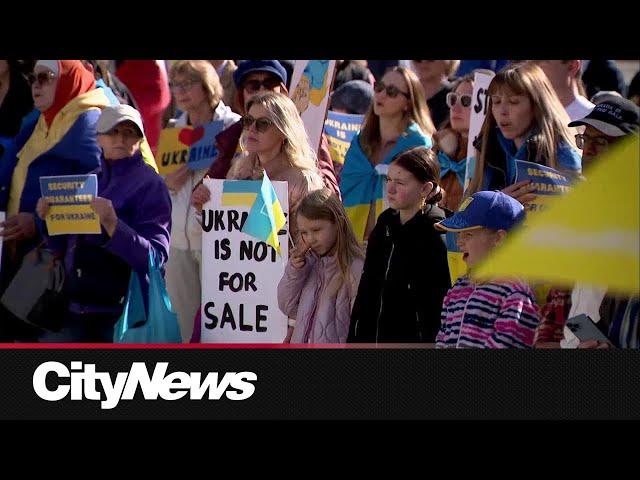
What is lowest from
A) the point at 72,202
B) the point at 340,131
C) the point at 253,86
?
the point at 72,202

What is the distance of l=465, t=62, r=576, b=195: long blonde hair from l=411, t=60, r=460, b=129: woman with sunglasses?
6.48 ft

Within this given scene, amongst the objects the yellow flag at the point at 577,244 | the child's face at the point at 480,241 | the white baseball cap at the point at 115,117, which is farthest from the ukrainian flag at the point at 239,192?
the yellow flag at the point at 577,244

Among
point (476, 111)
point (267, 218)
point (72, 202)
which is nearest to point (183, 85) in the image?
point (72, 202)

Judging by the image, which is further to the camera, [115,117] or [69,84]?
[69,84]

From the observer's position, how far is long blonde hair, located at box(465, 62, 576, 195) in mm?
7309

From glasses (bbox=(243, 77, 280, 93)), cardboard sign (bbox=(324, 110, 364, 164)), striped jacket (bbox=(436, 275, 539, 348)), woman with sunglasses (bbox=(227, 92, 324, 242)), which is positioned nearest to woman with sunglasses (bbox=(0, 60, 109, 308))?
glasses (bbox=(243, 77, 280, 93))

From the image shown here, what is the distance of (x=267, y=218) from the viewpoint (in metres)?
7.84

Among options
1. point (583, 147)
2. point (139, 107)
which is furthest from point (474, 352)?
point (139, 107)

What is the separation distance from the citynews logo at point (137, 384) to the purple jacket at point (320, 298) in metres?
0.69

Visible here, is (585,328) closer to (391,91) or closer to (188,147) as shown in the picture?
(391,91)

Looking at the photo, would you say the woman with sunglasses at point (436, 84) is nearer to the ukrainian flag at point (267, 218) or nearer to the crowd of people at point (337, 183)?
the crowd of people at point (337, 183)

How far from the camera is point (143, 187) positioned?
8305 mm

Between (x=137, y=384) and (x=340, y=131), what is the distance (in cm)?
285
